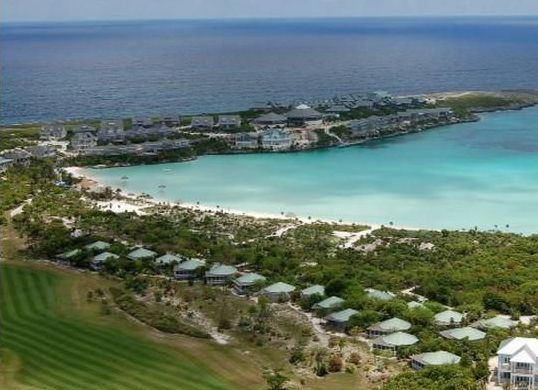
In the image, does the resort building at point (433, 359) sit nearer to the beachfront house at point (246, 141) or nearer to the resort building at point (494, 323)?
the resort building at point (494, 323)

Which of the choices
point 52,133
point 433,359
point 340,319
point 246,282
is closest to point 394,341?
point 433,359

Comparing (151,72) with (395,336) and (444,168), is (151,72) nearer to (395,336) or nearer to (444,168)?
(444,168)

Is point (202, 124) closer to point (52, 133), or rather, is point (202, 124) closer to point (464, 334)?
point (52, 133)

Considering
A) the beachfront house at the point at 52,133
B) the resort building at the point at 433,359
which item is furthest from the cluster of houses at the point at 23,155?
the resort building at the point at 433,359

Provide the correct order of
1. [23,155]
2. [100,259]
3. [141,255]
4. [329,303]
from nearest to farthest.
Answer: [329,303], [100,259], [141,255], [23,155]

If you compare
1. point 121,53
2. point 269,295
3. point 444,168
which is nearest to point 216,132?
point 444,168

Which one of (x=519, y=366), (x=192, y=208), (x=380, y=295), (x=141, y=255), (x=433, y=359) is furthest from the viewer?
(x=192, y=208)

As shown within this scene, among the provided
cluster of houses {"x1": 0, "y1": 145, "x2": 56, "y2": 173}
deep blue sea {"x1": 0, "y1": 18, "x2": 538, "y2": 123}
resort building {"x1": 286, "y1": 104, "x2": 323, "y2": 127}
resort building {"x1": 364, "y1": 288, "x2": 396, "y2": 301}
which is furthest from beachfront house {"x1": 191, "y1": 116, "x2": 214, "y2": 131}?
resort building {"x1": 364, "y1": 288, "x2": 396, "y2": 301}
